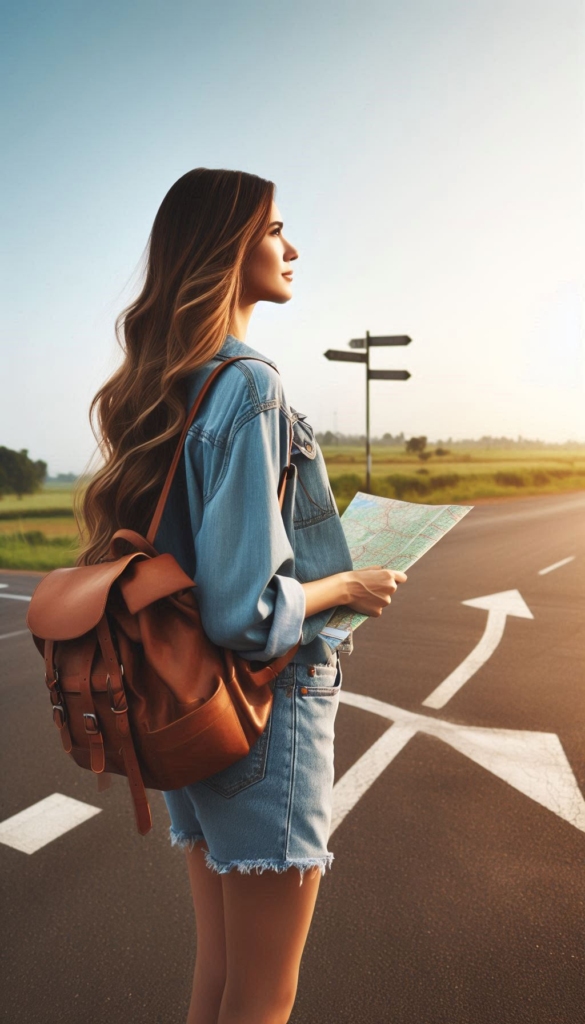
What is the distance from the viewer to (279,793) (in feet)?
4.20

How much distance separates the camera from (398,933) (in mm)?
2285

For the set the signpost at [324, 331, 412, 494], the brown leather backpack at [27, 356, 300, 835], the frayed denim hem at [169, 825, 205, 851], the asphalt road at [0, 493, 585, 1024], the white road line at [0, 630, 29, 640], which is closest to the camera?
the brown leather backpack at [27, 356, 300, 835]

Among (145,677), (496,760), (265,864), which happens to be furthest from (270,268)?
(496,760)

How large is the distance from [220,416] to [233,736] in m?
0.57

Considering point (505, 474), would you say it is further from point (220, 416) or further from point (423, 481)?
point (220, 416)

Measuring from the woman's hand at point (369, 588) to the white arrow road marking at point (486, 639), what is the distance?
3032 millimetres

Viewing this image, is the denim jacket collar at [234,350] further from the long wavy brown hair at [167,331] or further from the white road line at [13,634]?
the white road line at [13,634]

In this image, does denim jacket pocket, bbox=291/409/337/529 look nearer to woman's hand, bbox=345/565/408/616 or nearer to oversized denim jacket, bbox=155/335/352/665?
oversized denim jacket, bbox=155/335/352/665

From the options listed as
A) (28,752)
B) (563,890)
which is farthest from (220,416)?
(28,752)

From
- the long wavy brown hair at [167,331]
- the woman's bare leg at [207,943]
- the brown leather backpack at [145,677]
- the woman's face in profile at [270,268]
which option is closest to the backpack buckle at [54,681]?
the brown leather backpack at [145,677]

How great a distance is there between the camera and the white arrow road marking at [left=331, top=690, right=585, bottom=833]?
3.11 metres

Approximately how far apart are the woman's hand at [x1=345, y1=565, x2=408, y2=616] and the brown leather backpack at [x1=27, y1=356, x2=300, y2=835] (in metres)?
0.27

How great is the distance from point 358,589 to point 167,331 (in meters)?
0.67

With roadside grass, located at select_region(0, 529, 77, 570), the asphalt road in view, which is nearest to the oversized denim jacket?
the asphalt road
